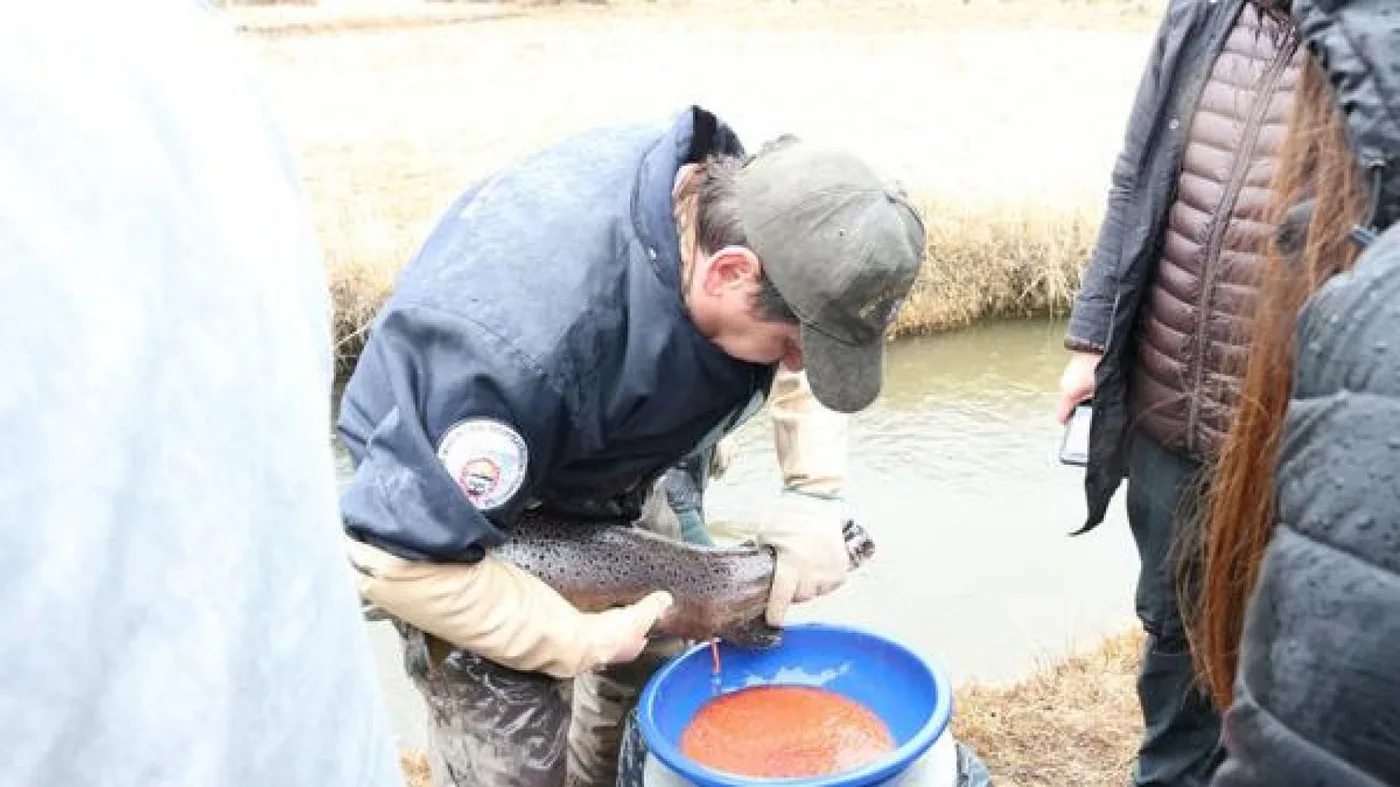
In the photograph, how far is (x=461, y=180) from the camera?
9477mm

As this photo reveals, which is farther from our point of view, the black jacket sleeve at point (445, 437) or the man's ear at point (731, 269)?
the man's ear at point (731, 269)

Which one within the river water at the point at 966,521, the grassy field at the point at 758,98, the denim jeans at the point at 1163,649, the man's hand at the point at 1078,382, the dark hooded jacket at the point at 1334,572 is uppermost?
the dark hooded jacket at the point at 1334,572

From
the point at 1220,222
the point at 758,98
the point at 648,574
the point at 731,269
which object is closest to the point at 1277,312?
the point at 731,269

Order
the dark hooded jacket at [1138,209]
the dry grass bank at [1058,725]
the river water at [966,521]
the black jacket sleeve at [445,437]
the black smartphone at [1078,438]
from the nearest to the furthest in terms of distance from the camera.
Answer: the black jacket sleeve at [445,437] → the dark hooded jacket at [1138,209] → the black smartphone at [1078,438] → the dry grass bank at [1058,725] → the river water at [966,521]

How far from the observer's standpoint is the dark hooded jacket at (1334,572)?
0.73 metres

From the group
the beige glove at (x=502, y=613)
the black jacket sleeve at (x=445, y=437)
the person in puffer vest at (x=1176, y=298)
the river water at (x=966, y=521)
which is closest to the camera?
the black jacket sleeve at (x=445, y=437)

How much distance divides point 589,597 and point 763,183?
86cm

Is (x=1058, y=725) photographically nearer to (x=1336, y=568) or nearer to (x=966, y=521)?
(x=966, y=521)

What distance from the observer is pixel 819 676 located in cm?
270

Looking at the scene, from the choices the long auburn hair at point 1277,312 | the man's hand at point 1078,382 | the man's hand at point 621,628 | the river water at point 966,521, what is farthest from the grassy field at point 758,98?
the long auburn hair at point 1277,312

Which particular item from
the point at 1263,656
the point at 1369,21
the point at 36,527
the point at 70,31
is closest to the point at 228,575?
the point at 36,527

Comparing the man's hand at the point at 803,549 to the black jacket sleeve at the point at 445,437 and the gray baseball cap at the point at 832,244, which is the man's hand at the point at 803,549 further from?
the black jacket sleeve at the point at 445,437

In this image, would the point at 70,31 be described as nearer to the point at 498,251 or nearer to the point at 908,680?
the point at 498,251

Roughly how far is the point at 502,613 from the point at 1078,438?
123 centimetres
